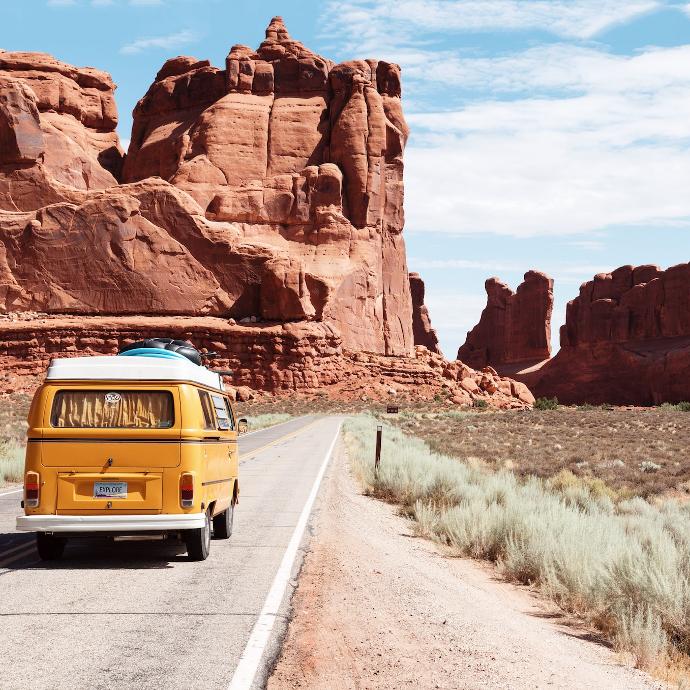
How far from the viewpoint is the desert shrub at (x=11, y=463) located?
19562 millimetres

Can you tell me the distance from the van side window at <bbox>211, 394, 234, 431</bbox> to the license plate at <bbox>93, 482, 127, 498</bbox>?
2109mm

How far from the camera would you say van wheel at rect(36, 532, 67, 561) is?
31.9 ft

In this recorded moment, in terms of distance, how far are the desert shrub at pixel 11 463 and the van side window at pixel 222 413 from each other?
8.87 m

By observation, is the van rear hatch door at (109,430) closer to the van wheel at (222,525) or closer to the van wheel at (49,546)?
the van wheel at (49,546)

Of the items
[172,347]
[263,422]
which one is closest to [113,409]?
[172,347]

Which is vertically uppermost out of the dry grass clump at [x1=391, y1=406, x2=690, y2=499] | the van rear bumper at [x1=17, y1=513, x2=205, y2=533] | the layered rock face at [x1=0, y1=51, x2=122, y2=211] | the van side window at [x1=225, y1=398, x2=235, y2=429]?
the layered rock face at [x1=0, y1=51, x2=122, y2=211]

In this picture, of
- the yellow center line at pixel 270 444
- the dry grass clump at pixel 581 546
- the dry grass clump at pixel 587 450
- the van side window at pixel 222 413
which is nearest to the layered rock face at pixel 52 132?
the dry grass clump at pixel 587 450

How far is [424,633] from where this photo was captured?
6746 millimetres

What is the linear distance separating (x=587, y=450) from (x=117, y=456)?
23.4 m

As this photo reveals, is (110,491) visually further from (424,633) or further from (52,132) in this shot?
(52,132)

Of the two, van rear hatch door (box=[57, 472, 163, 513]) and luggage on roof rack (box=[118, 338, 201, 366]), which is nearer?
van rear hatch door (box=[57, 472, 163, 513])

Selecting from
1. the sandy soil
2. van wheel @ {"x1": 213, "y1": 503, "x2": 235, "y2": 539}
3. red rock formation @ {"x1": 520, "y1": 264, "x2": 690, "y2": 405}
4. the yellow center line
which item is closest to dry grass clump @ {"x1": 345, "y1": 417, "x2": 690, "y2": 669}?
the sandy soil

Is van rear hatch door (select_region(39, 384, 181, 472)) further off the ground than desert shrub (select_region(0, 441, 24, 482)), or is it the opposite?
van rear hatch door (select_region(39, 384, 181, 472))

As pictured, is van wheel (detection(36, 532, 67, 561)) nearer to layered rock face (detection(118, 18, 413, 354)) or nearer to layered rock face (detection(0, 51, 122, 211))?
layered rock face (detection(118, 18, 413, 354))
